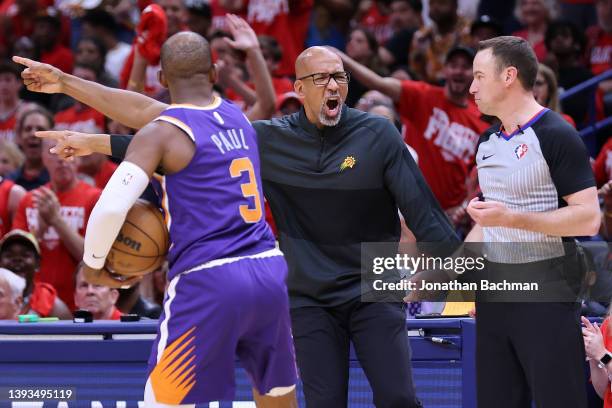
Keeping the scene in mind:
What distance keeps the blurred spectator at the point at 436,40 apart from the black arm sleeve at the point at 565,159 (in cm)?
623

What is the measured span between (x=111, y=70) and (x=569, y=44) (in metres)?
4.82

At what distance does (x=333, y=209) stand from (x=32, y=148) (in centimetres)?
480

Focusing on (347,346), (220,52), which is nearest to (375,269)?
(347,346)

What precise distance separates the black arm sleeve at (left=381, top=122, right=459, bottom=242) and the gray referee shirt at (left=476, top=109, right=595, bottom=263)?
0.49 meters

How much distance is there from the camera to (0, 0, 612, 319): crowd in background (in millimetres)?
7988

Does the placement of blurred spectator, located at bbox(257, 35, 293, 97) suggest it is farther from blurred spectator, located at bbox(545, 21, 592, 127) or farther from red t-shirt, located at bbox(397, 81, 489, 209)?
blurred spectator, located at bbox(545, 21, 592, 127)

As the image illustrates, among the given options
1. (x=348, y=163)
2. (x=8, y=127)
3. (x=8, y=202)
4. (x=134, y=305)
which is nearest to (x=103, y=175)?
(x=8, y=202)

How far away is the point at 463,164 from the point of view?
9.33m

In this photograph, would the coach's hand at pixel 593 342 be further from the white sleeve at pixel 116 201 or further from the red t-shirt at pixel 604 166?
the red t-shirt at pixel 604 166

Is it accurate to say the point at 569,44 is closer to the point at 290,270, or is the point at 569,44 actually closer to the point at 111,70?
the point at 111,70

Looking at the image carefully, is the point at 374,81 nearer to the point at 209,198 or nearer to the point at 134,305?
the point at 134,305

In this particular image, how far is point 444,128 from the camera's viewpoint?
30.7 feet

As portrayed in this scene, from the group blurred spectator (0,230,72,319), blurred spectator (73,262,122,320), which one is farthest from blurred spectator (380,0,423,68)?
blurred spectator (73,262,122,320)

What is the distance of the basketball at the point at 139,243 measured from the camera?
463 cm
